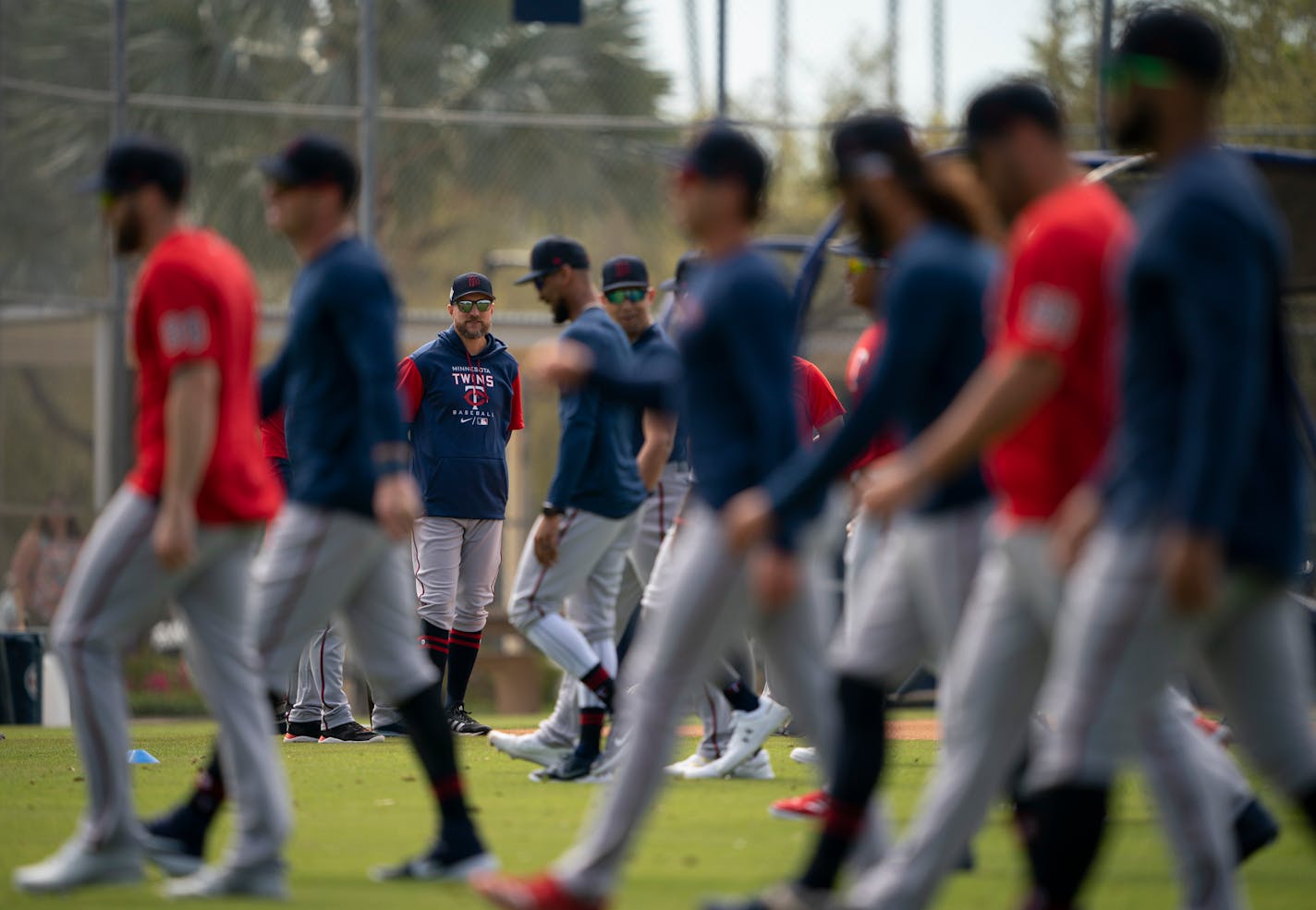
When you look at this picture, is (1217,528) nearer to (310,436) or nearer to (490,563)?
(310,436)

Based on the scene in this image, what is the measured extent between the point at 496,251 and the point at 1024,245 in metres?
20.1

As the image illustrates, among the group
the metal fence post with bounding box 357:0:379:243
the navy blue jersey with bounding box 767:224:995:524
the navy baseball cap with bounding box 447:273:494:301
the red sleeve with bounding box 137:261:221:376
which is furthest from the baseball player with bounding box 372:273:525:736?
the metal fence post with bounding box 357:0:379:243

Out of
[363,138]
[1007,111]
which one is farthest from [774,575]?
[363,138]

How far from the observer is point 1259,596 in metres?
A: 4.36

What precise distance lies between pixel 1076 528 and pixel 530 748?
492 cm

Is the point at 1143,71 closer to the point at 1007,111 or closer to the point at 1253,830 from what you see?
the point at 1007,111

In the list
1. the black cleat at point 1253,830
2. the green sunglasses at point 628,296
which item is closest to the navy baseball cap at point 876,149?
the black cleat at point 1253,830

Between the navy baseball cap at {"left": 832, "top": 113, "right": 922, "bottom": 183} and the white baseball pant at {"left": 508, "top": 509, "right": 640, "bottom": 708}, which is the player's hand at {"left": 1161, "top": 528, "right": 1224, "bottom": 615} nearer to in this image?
the navy baseball cap at {"left": 832, "top": 113, "right": 922, "bottom": 183}

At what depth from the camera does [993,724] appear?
15.3 ft

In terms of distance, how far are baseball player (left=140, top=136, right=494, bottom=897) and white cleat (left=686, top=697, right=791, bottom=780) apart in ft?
9.55

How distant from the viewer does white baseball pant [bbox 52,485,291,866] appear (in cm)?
559

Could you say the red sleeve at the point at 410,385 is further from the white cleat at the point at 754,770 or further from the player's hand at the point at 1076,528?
the player's hand at the point at 1076,528

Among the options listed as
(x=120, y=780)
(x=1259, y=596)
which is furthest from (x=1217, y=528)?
(x=120, y=780)

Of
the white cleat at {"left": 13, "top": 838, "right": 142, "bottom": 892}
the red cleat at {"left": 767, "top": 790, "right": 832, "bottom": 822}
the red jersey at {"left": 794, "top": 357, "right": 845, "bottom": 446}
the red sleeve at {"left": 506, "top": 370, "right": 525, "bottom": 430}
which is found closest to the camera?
the white cleat at {"left": 13, "top": 838, "right": 142, "bottom": 892}
